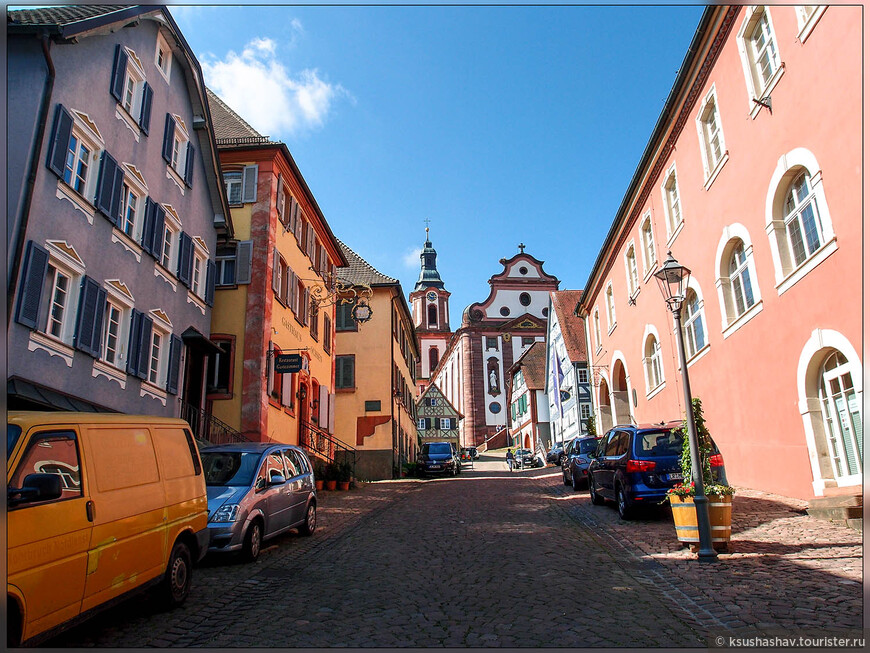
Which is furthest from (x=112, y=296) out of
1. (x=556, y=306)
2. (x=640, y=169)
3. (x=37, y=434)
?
(x=556, y=306)

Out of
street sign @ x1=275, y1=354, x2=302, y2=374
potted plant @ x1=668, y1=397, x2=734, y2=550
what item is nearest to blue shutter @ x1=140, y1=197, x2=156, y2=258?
street sign @ x1=275, y1=354, x2=302, y2=374

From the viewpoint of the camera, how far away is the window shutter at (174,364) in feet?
51.2

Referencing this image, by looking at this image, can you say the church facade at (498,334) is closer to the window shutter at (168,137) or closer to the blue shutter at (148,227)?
the window shutter at (168,137)

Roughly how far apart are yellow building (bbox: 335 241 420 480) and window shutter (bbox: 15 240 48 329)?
21.0m

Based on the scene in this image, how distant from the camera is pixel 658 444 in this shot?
12016 millimetres

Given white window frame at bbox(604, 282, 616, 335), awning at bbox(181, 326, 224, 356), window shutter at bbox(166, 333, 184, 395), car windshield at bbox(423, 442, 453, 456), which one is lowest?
car windshield at bbox(423, 442, 453, 456)

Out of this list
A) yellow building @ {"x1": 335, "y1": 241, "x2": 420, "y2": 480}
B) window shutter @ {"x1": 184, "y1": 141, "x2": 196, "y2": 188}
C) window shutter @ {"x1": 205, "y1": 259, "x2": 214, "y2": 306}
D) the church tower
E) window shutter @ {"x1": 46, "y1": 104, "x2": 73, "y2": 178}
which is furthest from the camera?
the church tower

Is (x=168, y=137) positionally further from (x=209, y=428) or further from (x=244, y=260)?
(x=209, y=428)

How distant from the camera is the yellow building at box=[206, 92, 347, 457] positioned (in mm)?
18375

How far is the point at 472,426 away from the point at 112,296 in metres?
67.3

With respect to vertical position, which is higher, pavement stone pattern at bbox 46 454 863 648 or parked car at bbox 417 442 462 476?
parked car at bbox 417 442 462 476

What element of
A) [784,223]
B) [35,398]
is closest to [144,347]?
[35,398]

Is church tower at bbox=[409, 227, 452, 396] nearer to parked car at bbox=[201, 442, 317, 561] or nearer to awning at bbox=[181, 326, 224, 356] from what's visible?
awning at bbox=[181, 326, 224, 356]

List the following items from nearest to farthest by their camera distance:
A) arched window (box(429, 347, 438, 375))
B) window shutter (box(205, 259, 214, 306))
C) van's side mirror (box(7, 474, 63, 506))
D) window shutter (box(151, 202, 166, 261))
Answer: van's side mirror (box(7, 474, 63, 506))
window shutter (box(151, 202, 166, 261))
window shutter (box(205, 259, 214, 306))
arched window (box(429, 347, 438, 375))
